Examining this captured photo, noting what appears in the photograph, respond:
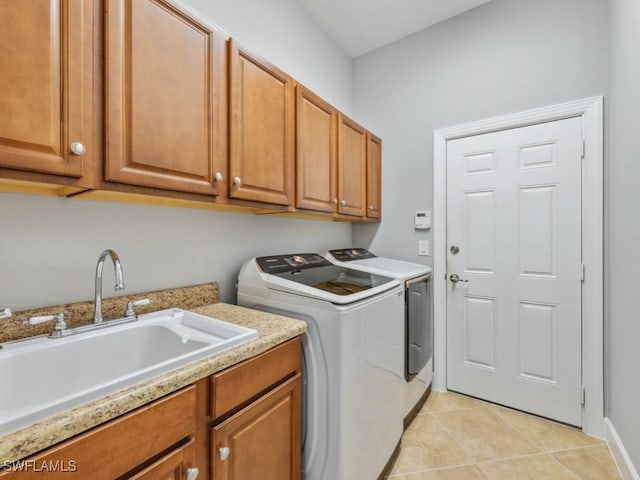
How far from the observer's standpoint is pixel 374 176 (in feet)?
8.68

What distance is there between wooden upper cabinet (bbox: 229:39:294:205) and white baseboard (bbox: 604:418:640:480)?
2.14 meters

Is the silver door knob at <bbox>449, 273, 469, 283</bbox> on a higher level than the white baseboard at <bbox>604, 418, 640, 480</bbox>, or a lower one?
higher

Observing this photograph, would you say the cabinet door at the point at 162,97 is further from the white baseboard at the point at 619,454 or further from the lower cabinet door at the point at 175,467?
the white baseboard at the point at 619,454

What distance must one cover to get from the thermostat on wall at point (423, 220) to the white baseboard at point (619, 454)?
165cm

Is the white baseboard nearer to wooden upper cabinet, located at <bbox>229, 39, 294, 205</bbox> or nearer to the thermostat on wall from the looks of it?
the thermostat on wall

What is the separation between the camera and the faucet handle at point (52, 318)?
0.95 metres

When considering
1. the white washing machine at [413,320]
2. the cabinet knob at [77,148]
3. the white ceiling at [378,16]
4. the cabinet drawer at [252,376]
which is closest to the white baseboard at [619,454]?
the white washing machine at [413,320]

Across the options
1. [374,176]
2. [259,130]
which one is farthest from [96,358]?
[374,176]

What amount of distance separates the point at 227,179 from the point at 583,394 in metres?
2.54

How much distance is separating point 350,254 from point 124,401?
2001 mm

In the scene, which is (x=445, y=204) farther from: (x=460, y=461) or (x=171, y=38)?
(x=171, y=38)

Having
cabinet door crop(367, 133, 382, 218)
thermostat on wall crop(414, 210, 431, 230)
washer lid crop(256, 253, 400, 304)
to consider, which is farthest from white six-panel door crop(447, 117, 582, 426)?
washer lid crop(256, 253, 400, 304)

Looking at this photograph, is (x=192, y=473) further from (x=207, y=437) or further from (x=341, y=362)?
(x=341, y=362)

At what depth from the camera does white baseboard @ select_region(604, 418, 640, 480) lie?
146 centimetres
